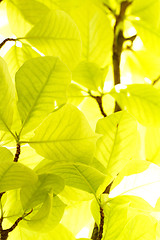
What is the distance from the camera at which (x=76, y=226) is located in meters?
0.42

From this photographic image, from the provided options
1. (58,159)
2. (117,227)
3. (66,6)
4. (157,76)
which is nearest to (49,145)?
(58,159)

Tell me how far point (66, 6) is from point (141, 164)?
24 centimetres

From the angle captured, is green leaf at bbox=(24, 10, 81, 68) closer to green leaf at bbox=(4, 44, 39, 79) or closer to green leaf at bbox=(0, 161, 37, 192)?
green leaf at bbox=(4, 44, 39, 79)

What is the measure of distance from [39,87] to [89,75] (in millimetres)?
138

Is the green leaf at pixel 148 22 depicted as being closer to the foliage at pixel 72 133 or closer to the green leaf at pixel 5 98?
the foliage at pixel 72 133

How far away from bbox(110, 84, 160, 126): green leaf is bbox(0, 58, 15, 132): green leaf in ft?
0.58

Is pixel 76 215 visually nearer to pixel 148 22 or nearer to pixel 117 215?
pixel 117 215

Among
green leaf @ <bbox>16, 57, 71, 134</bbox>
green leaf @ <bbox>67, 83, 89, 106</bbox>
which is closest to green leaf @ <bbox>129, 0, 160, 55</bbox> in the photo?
green leaf @ <bbox>67, 83, 89, 106</bbox>

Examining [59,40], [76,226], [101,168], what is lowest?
[76,226]

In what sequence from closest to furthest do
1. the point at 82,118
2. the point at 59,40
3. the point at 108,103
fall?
the point at 82,118 → the point at 59,40 → the point at 108,103

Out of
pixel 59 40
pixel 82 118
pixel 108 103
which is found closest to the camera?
pixel 82 118

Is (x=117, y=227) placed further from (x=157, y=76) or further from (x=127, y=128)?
(x=157, y=76)

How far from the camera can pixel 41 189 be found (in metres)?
0.31

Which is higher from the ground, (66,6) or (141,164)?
(66,6)
